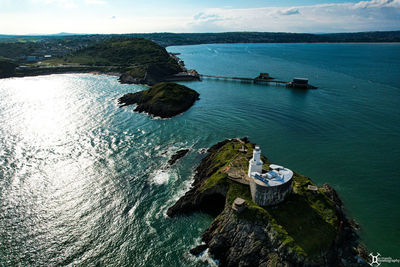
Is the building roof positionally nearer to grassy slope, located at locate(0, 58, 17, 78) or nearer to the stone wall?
the stone wall

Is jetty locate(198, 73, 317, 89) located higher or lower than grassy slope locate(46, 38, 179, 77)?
lower

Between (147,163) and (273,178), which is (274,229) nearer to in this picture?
(273,178)

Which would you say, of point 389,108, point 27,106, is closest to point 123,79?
point 27,106

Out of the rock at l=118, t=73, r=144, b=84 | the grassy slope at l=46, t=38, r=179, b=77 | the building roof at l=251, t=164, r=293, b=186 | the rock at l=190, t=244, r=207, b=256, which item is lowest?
the rock at l=190, t=244, r=207, b=256

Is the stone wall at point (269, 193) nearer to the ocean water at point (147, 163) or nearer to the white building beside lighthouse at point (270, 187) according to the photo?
the white building beside lighthouse at point (270, 187)

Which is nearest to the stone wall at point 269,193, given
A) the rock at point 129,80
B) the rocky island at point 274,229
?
the rocky island at point 274,229

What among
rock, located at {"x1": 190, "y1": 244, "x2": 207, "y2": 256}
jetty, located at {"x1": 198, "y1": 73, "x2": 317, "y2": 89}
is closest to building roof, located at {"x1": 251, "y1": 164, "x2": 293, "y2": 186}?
rock, located at {"x1": 190, "y1": 244, "x2": 207, "y2": 256}
